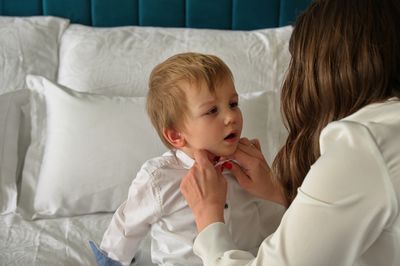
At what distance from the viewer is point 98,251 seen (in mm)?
1372

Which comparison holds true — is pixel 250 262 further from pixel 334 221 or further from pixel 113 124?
pixel 113 124

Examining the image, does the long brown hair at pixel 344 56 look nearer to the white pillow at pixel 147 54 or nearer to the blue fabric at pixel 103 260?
the blue fabric at pixel 103 260

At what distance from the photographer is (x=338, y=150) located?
0.86 metres

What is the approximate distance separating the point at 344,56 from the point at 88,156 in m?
0.99

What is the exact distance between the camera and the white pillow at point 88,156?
5.50 ft

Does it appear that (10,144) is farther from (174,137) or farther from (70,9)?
(174,137)

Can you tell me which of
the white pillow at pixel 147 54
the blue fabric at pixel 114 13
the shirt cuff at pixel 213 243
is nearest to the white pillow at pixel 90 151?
the white pillow at pixel 147 54

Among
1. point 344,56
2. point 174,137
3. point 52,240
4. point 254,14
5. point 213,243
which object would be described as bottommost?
point 52,240

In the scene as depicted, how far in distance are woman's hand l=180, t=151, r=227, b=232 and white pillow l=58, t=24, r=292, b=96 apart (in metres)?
0.78

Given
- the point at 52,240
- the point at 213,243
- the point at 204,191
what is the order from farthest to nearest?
the point at 52,240, the point at 204,191, the point at 213,243

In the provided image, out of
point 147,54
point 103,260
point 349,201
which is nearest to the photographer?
point 349,201

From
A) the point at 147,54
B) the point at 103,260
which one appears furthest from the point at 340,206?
the point at 147,54

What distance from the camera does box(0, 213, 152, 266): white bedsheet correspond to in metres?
1.50

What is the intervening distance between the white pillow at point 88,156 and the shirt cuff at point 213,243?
26.2 inches
